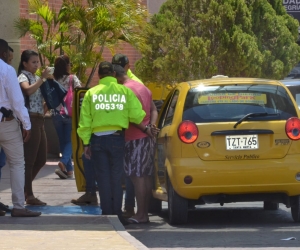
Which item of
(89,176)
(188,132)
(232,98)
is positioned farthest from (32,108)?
(232,98)

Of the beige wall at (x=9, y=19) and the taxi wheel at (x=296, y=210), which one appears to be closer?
the taxi wheel at (x=296, y=210)

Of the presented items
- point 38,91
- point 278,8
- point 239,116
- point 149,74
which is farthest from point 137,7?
point 239,116

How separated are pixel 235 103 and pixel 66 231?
2368 mm

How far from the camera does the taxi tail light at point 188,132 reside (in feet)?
30.4

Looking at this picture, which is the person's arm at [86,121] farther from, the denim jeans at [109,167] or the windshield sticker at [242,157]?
the windshield sticker at [242,157]

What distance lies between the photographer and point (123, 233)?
8242mm

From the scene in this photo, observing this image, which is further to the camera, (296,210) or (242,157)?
(296,210)

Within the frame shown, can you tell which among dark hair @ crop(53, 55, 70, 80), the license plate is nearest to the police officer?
the license plate

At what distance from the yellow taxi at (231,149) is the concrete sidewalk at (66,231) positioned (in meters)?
0.90

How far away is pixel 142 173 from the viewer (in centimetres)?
974

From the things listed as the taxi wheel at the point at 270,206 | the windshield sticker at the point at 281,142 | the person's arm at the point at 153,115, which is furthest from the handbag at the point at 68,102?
the windshield sticker at the point at 281,142

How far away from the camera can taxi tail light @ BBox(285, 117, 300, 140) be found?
30.7 ft

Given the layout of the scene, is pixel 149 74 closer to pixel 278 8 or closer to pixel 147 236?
pixel 278 8

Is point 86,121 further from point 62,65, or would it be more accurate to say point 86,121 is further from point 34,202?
point 62,65
